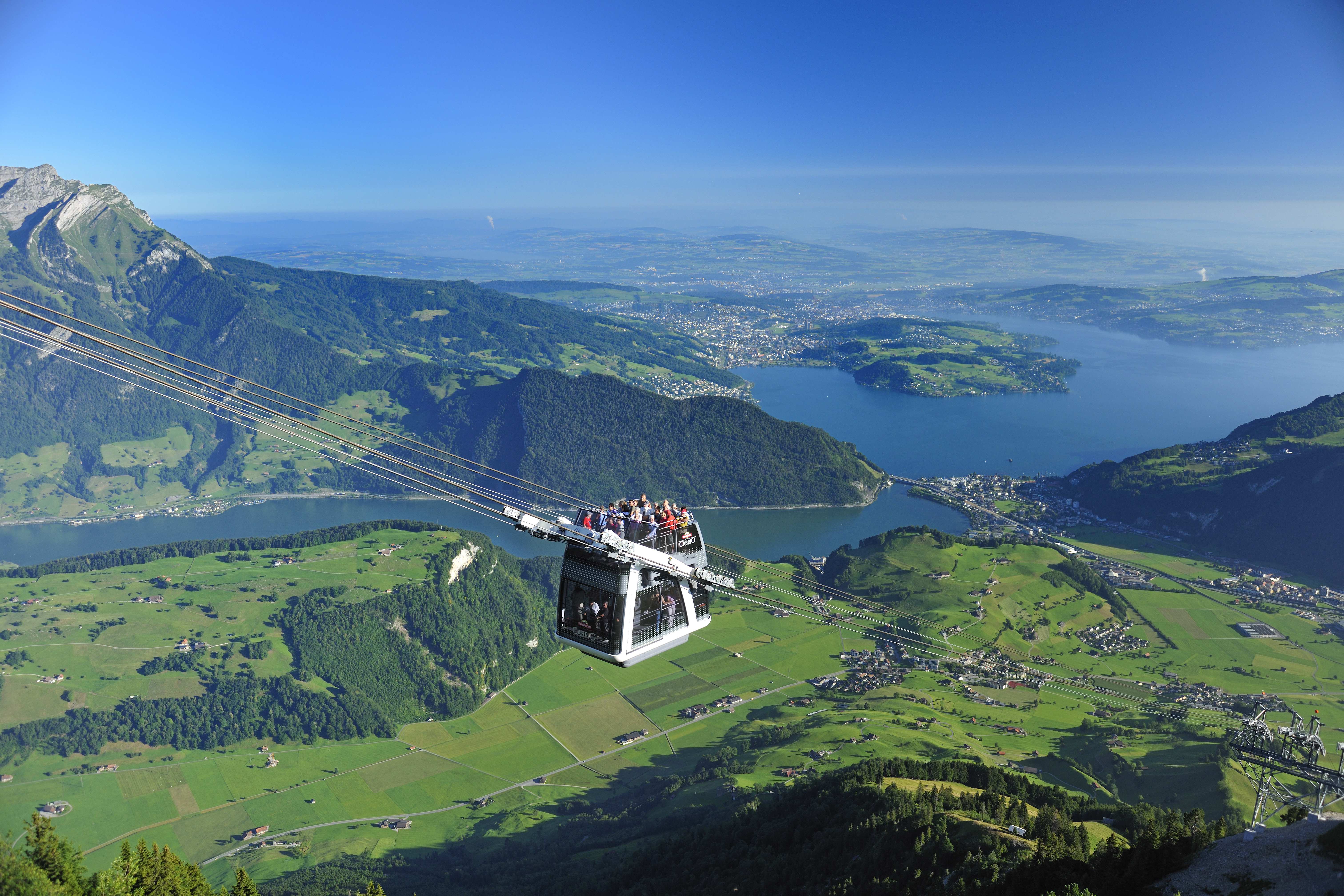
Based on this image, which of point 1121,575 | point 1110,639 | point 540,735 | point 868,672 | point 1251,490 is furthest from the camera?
point 1251,490

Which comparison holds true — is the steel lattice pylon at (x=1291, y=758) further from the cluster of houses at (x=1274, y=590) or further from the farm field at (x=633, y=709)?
the cluster of houses at (x=1274, y=590)

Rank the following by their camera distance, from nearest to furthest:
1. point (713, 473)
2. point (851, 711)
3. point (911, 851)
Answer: point (911, 851)
point (851, 711)
point (713, 473)

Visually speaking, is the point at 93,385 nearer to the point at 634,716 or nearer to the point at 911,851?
the point at 634,716

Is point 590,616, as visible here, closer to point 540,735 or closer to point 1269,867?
point 1269,867

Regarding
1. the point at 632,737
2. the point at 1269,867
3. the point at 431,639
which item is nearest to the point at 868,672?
the point at 632,737

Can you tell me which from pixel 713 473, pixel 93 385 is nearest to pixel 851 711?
pixel 713 473

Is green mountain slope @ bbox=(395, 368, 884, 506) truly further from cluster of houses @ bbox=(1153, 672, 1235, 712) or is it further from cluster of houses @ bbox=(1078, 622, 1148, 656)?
cluster of houses @ bbox=(1153, 672, 1235, 712)

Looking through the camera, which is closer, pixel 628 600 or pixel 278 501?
pixel 628 600

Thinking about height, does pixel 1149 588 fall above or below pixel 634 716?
above
